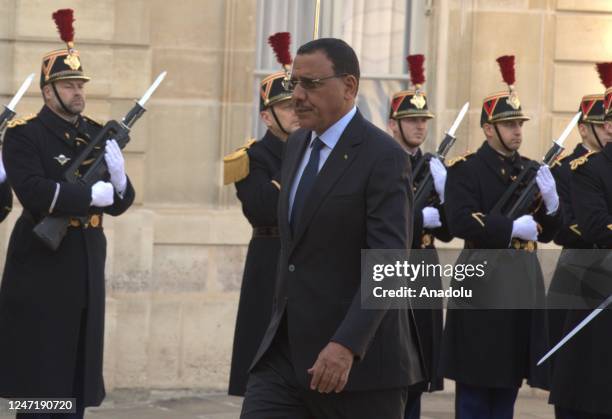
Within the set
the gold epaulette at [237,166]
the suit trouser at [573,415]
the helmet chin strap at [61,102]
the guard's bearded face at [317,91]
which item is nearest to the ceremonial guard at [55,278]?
the helmet chin strap at [61,102]

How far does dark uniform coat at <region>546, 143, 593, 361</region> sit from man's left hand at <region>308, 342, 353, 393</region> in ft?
10.2

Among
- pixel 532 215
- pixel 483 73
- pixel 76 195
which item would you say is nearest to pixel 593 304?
pixel 532 215

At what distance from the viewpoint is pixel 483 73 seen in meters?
10.9

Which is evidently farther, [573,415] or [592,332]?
[573,415]

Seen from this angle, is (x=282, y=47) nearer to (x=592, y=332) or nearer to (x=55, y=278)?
(x=55, y=278)

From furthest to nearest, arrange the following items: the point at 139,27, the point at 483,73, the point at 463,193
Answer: the point at 483,73 < the point at 139,27 < the point at 463,193

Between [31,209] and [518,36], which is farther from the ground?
[518,36]

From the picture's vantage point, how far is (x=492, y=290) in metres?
8.38

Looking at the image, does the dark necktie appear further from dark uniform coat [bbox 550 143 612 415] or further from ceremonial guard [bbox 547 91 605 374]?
ceremonial guard [bbox 547 91 605 374]

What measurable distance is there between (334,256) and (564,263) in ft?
11.1

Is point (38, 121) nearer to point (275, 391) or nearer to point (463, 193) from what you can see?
point (463, 193)

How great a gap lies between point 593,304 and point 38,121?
9.37 feet

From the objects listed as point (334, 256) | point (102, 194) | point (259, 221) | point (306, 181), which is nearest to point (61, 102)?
point (102, 194)

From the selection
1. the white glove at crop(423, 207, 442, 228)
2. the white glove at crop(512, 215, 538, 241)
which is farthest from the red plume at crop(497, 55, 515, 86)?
the white glove at crop(512, 215, 538, 241)
